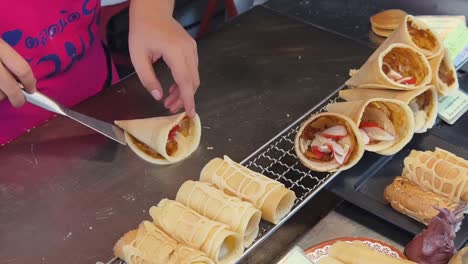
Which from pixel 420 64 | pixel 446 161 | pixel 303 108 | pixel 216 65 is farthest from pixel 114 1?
pixel 446 161

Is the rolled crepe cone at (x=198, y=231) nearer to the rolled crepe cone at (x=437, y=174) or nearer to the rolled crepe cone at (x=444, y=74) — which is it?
the rolled crepe cone at (x=437, y=174)

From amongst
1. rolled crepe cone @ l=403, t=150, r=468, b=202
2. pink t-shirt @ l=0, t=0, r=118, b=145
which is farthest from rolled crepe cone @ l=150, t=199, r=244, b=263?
pink t-shirt @ l=0, t=0, r=118, b=145

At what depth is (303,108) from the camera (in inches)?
65.2

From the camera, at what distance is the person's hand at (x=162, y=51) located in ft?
4.79

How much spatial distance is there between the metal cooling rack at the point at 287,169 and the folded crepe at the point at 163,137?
159 mm

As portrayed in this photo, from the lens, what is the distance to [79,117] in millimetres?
1447

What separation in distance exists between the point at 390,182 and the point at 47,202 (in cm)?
80

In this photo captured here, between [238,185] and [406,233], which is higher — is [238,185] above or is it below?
above

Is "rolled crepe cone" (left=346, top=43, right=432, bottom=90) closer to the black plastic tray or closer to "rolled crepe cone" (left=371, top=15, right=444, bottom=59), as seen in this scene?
"rolled crepe cone" (left=371, top=15, right=444, bottom=59)

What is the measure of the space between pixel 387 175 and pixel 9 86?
0.89 metres

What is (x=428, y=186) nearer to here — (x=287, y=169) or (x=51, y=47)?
(x=287, y=169)

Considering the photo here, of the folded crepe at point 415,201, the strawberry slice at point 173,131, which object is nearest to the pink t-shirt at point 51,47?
the strawberry slice at point 173,131

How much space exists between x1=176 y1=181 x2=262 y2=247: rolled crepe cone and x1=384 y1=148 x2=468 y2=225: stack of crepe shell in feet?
1.06

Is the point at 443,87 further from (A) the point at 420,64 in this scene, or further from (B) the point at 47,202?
(B) the point at 47,202
